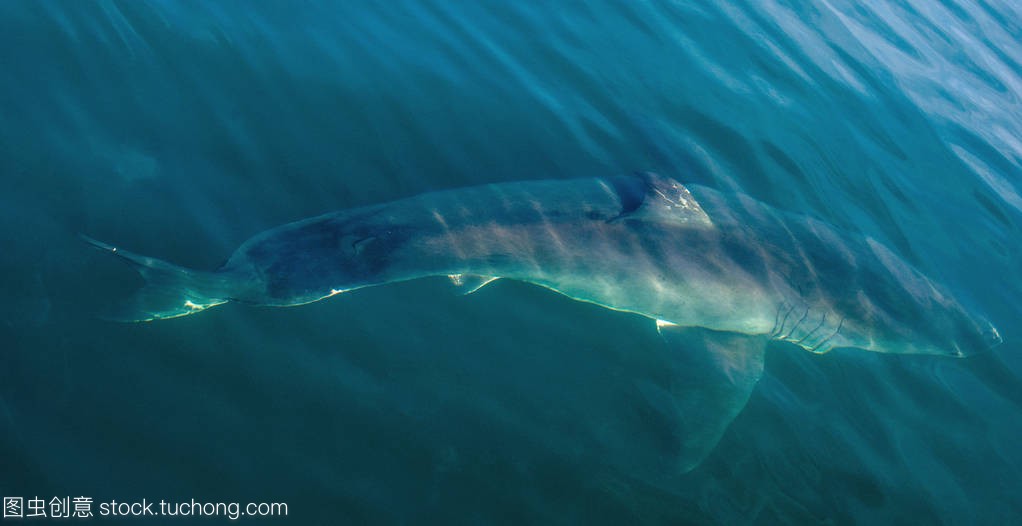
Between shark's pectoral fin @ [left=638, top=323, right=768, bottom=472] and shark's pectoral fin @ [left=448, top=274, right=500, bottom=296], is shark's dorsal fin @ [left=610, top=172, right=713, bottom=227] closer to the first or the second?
shark's pectoral fin @ [left=638, top=323, right=768, bottom=472]

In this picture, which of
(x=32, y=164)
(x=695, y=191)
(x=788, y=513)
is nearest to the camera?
(x=788, y=513)

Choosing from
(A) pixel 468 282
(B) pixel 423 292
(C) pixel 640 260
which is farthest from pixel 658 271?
(B) pixel 423 292

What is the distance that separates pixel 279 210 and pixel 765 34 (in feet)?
32.5

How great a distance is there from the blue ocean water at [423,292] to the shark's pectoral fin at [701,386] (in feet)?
0.63

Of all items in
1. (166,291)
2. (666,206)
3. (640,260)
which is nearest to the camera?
(166,291)

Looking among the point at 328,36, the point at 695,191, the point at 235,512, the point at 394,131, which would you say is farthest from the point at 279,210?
the point at 695,191

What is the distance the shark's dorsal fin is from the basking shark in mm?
15

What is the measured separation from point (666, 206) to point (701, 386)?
1.75 meters

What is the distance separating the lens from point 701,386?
593 cm

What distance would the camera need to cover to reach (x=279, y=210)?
20.2 feet

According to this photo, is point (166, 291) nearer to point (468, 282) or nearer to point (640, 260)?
point (468, 282)

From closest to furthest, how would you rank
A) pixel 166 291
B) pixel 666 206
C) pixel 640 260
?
pixel 166 291 < pixel 640 260 < pixel 666 206

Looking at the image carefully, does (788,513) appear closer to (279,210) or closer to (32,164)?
(279,210)

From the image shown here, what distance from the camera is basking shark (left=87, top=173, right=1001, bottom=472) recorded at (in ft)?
17.3
